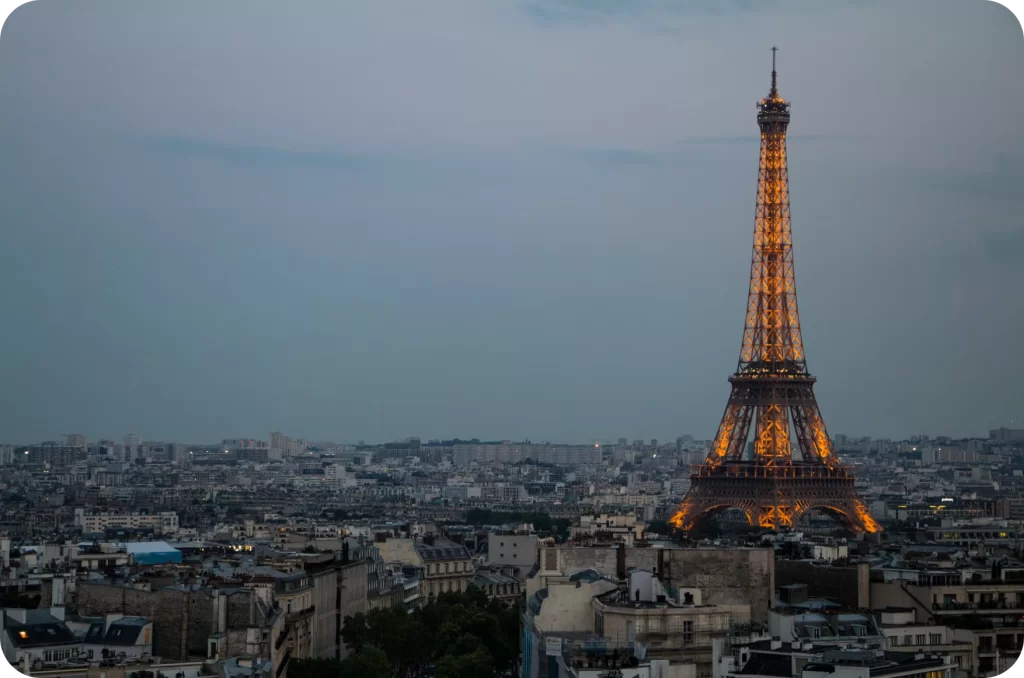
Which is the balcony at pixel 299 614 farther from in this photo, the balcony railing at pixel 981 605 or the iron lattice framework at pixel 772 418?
the iron lattice framework at pixel 772 418

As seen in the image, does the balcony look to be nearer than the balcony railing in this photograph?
No

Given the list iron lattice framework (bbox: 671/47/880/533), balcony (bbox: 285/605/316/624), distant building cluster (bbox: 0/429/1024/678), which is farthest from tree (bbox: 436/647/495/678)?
iron lattice framework (bbox: 671/47/880/533)

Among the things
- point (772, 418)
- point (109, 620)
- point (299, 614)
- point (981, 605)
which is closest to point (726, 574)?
point (981, 605)

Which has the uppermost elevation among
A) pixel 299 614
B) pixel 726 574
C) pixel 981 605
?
pixel 726 574

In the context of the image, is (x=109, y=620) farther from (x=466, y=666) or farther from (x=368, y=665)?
(x=466, y=666)

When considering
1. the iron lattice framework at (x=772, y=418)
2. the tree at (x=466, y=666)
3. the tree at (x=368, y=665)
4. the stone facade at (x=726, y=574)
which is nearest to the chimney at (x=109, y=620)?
the tree at (x=368, y=665)

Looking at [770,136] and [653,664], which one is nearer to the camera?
[653,664]

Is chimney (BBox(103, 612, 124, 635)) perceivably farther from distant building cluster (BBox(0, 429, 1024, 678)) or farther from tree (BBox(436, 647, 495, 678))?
tree (BBox(436, 647, 495, 678))

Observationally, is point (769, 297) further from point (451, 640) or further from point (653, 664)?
point (653, 664)

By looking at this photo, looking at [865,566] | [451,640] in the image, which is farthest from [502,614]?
[865,566]
